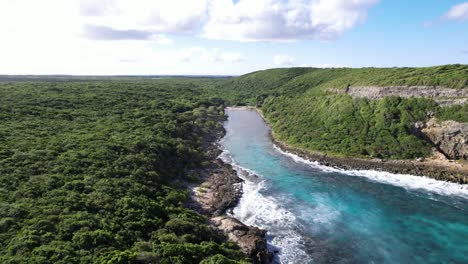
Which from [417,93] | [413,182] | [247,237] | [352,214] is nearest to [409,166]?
[413,182]

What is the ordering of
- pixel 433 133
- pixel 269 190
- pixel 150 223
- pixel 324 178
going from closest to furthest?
pixel 150 223 < pixel 269 190 < pixel 324 178 < pixel 433 133

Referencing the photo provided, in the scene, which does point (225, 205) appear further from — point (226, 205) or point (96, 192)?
point (96, 192)

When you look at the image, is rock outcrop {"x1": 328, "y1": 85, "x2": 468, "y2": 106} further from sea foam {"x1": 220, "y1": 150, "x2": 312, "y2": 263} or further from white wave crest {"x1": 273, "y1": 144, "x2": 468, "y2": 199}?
sea foam {"x1": 220, "y1": 150, "x2": 312, "y2": 263}

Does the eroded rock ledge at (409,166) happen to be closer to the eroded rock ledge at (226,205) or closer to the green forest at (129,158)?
the green forest at (129,158)

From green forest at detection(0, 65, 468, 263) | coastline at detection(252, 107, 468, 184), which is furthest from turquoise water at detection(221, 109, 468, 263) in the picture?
green forest at detection(0, 65, 468, 263)

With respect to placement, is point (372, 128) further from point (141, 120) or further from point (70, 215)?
point (70, 215)

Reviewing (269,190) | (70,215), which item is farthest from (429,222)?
(70,215)

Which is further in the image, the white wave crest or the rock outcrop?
the rock outcrop
